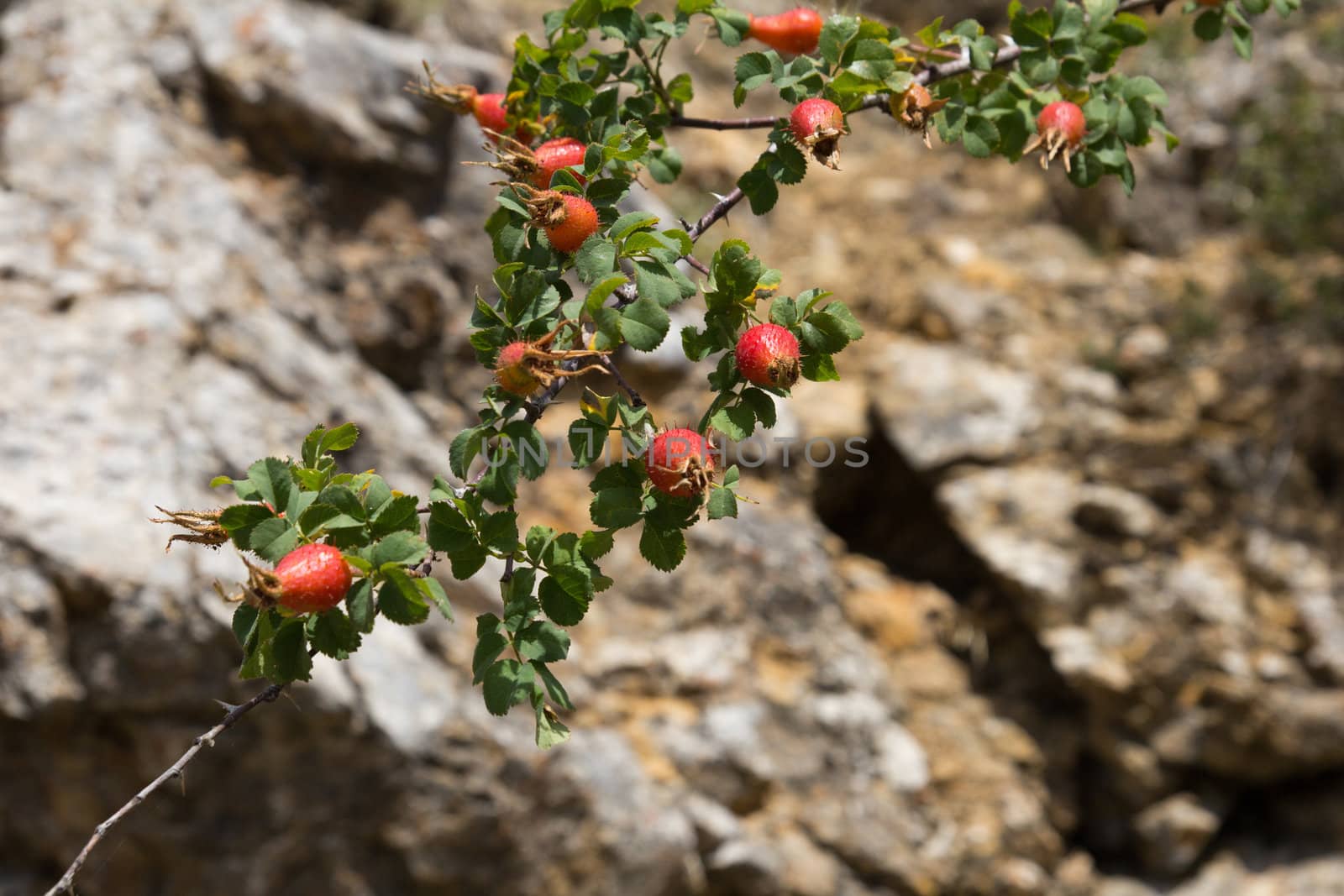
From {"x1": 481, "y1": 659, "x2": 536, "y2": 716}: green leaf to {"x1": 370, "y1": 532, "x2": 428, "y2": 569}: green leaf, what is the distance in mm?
169

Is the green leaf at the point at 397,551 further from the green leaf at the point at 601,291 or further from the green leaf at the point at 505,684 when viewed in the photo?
the green leaf at the point at 601,291

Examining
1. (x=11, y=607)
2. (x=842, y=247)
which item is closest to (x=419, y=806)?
(x=11, y=607)

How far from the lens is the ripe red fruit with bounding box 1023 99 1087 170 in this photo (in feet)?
5.73

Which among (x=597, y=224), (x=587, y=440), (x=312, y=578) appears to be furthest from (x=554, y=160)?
(x=312, y=578)

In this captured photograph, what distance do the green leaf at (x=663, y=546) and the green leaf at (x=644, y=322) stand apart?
23cm

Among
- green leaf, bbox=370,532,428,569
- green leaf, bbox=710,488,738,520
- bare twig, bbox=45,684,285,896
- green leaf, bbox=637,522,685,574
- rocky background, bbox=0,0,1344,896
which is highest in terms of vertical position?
green leaf, bbox=710,488,738,520

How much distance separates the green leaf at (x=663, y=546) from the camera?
1.28 m

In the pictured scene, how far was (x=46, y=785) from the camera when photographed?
2732mm

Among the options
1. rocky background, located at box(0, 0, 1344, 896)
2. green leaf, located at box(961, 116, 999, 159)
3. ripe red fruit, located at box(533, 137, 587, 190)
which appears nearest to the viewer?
ripe red fruit, located at box(533, 137, 587, 190)

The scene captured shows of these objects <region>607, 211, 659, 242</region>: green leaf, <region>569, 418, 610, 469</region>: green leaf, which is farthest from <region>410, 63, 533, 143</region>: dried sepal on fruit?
<region>569, 418, 610, 469</region>: green leaf

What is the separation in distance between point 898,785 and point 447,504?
117 inches

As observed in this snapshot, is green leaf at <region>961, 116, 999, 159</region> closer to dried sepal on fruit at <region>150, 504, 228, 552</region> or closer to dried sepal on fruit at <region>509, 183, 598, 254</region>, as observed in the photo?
dried sepal on fruit at <region>509, 183, 598, 254</region>

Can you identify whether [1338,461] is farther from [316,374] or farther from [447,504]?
[447,504]

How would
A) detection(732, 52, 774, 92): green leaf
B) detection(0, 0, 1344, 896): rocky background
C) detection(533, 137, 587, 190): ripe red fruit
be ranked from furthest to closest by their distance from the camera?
1. detection(0, 0, 1344, 896): rocky background
2. detection(732, 52, 774, 92): green leaf
3. detection(533, 137, 587, 190): ripe red fruit
